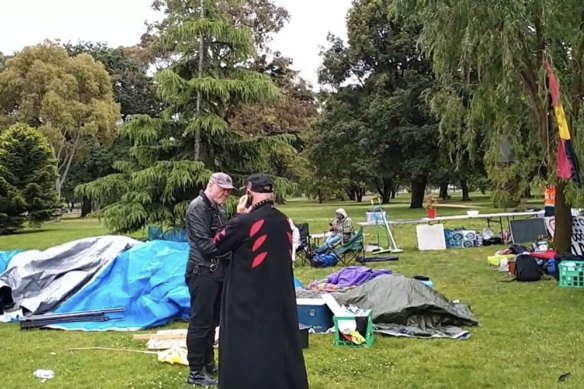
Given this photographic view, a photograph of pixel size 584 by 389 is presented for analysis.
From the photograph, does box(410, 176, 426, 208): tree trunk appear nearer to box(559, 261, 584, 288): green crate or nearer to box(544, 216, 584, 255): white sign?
box(544, 216, 584, 255): white sign

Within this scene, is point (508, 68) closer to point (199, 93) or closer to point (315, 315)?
point (315, 315)

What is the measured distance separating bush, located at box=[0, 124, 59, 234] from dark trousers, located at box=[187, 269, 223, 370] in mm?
23100

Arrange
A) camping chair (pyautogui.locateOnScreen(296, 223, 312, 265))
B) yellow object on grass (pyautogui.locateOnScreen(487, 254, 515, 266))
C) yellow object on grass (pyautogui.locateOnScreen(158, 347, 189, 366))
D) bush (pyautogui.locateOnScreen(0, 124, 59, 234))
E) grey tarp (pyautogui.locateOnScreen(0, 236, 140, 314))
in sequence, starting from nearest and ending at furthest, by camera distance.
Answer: yellow object on grass (pyautogui.locateOnScreen(158, 347, 189, 366))
grey tarp (pyautogui.locateOnScreen(0, 236, 140, 314))
yellow object on grass (pyautogui.locateOnScreen(487, 254, 515, 266))
camping chair (pyautogui.locateOnScreen(296, 223, 312, 265))
bush (pyautogui.locateOnScreen(0, 124, 59, 234))

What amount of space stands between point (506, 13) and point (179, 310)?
20.2 ft

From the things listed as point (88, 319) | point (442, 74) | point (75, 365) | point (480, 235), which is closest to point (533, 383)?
point (75, 365)

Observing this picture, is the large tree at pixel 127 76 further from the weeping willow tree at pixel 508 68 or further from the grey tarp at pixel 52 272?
the grey tarp at pixel 52 272

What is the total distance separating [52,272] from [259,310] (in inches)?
227

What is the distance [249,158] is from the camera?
1405 centimetres

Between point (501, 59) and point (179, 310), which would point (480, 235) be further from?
point (179, 310)

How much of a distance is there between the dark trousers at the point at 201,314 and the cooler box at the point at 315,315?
2029 millimetres

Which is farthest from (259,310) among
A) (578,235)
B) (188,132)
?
(188,132)

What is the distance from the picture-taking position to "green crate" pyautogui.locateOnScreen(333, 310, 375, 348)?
6.17m

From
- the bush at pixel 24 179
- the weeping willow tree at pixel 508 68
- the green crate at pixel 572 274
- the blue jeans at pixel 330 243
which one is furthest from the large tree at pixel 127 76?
the green crate at pixel 572 274

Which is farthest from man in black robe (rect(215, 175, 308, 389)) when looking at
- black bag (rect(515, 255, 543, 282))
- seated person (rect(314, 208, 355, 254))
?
seated person (rect(314, 208, 355, 254))
